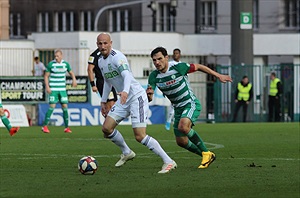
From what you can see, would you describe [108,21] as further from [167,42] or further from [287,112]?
[287,112]

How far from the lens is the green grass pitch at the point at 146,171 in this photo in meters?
11.3

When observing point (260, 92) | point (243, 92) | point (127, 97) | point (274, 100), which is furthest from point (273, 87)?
point (127, 97)

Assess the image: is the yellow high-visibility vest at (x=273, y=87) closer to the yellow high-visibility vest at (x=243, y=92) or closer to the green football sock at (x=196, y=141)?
the yellow high-visibility vest at (x=243, y=92)

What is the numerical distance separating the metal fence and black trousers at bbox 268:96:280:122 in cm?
39

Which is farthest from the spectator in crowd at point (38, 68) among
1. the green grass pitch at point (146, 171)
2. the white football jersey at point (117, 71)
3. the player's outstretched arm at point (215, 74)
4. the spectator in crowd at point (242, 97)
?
the player's outstretched arm at point (215, 74)

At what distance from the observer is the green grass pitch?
11.3 meters

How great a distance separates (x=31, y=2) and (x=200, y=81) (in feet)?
115

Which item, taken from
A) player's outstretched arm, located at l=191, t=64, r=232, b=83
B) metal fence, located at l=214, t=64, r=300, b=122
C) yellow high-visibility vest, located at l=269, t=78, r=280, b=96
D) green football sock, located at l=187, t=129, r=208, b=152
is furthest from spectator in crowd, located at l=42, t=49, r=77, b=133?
yellow high-visibility vest, located at l=269, t=78, r=280, b=96

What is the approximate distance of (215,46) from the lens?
5162 centimetres

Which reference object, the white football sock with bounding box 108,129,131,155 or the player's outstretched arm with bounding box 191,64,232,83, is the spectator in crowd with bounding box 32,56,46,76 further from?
the player's outstretched arm with bounding box 191,64,232,83

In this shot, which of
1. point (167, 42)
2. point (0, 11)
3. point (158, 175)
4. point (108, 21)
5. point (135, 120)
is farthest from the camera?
point (108, 21)

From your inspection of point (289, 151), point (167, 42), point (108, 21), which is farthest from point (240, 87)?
point (108, 21)

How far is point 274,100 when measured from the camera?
38188 millimetres

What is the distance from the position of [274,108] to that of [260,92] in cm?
143
